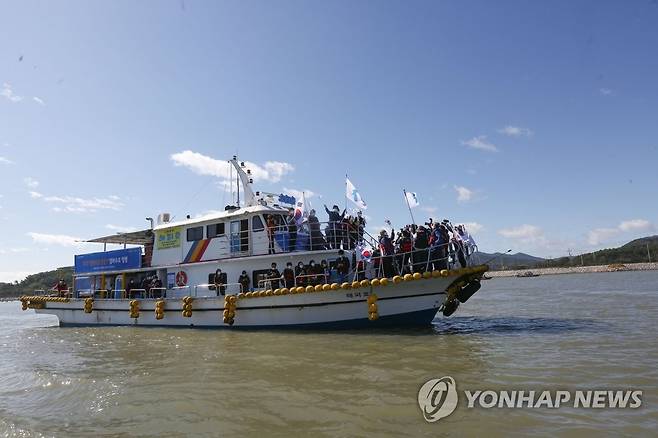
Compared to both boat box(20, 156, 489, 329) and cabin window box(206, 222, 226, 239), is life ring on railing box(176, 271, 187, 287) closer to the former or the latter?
boat box(20, 156, 489, 329)

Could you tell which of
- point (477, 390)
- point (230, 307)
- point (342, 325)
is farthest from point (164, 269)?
point (477, 390)

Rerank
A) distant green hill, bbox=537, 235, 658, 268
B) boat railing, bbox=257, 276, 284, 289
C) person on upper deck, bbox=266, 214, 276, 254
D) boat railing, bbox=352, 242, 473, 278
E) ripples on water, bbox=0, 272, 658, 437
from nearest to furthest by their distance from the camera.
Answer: ripples on water, bbox=0, 272, 658, 437
boat railing, bbox=352, 242, 473, 278
boat railing, bbox=257, 276, 284, 289
person on upper deck, bbox=266, 214, 276, 254
distant green hill, bbox=537, 235, 658, 268

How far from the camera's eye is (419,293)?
1215cm

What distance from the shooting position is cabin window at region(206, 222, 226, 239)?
1592cm

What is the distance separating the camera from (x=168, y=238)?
17547mm

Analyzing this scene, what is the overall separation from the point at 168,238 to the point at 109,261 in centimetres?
362

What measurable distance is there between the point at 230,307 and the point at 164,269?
490 cm

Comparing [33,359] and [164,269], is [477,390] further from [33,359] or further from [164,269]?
[164,269]

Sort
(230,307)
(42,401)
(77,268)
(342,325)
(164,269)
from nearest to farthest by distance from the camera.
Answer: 1. (42,401)
2. (342,325)
3. (230,307)
4. (164,269)
5. (77,268)

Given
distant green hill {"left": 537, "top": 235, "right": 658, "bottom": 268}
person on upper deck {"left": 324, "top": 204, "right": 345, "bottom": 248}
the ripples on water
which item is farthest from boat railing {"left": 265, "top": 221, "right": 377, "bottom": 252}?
distant green hill {"left": 537, "top": 235, "right": 658, "bottom": 268}

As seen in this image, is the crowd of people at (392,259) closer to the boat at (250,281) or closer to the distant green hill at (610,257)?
the boat at (250,281)

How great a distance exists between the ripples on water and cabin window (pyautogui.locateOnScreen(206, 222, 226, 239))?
13.6ft

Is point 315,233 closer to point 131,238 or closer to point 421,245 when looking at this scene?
point 421,245

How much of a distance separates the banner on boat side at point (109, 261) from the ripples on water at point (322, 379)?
214 inches
